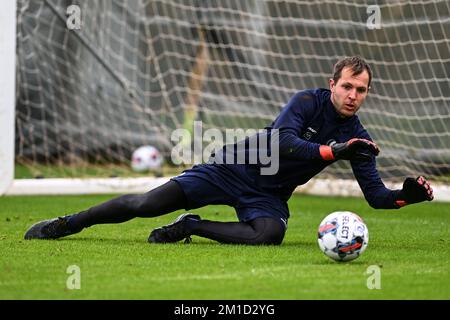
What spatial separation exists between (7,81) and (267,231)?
13.6 ft

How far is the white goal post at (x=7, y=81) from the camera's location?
30.5ft

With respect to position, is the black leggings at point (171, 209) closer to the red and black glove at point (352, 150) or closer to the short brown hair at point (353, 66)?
the red and black glove at point (352, 150)

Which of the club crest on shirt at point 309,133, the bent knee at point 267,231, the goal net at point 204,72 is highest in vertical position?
the goal net at point 204,72

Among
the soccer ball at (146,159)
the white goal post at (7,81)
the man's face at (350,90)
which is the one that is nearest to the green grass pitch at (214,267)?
the man's face at (350,90)

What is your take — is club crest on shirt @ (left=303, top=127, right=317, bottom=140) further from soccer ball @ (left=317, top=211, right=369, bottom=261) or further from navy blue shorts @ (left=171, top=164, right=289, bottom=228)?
soccer ball @ (left=317, top=211, right=369, bottom=261)

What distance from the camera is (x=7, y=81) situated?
9.48 meters

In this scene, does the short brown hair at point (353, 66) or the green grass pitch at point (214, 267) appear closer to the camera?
the green grass pitch at point (214, 267)

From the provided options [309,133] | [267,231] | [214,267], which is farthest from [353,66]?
[214,267]

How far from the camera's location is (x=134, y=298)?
442 centimetres

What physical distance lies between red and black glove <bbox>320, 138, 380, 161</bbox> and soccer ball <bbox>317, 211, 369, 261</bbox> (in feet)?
1.24

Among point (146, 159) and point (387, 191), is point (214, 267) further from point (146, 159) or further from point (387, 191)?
point (146, 159)

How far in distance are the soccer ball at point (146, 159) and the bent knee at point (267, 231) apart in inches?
227

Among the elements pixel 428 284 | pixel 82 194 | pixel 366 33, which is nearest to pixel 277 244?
pixel 428 284
